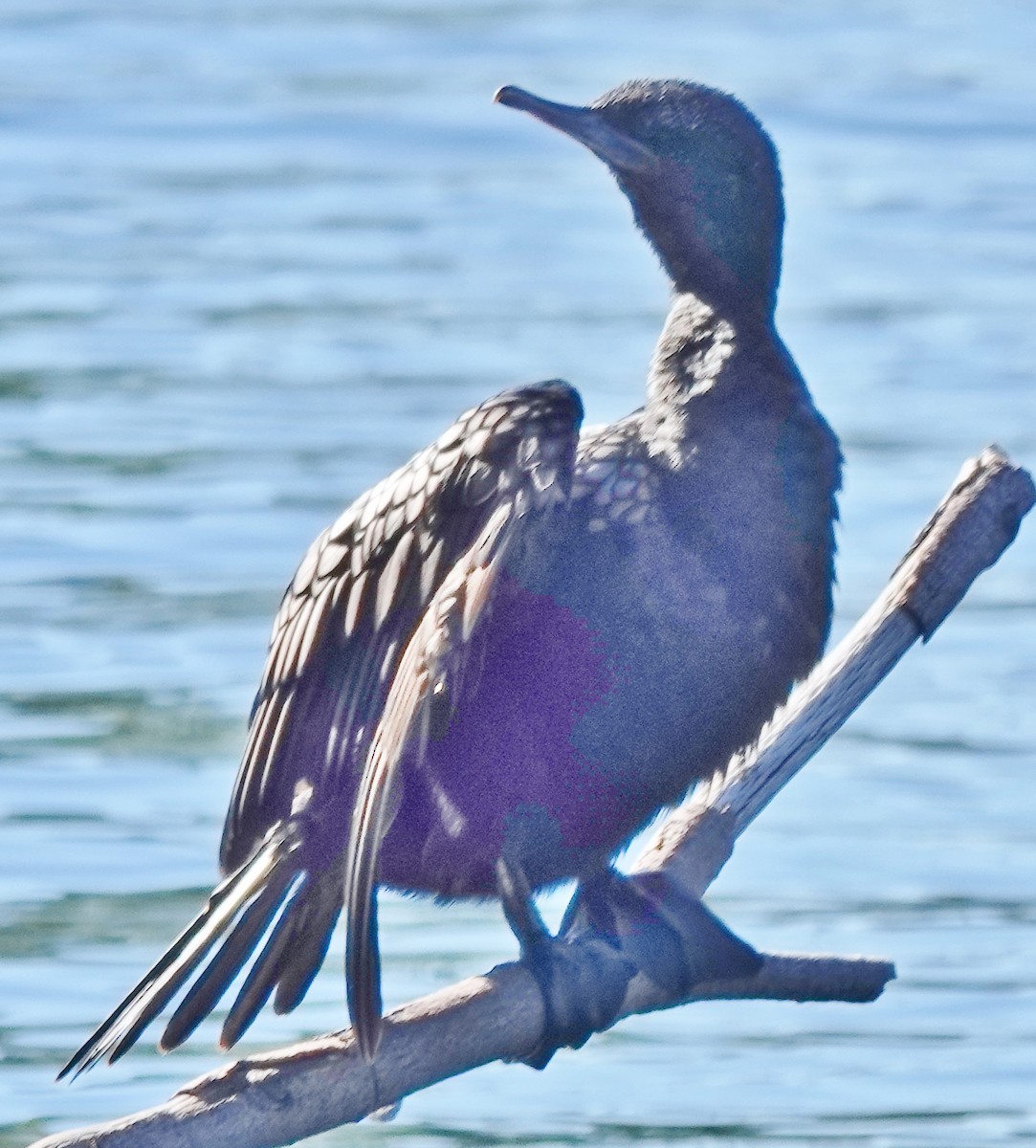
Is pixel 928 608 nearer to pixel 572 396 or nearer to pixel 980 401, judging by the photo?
pixel 572 396

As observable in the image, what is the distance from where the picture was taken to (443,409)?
10.1m

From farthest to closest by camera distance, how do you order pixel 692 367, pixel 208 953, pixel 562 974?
pixel 692 367 < pixel 208 953 < pixel 562 974

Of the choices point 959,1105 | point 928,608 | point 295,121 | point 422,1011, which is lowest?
point 959,1105

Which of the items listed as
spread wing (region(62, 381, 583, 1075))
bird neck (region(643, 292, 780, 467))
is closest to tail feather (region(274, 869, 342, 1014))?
spread wing (region(62, 381, 583, 1075))

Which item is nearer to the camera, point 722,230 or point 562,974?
point 562,974

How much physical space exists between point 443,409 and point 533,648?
6.00 meters

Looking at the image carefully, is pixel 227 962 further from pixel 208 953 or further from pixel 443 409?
pixel 443 409

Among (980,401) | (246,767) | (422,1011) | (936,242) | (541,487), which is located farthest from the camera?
(936,242)

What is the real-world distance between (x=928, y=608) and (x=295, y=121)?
1015cm

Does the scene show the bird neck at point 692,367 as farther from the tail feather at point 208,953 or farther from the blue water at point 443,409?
the blue water at point 443,409

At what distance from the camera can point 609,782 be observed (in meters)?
4.23

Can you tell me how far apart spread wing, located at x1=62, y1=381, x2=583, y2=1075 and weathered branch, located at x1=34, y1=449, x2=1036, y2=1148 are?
0.38m

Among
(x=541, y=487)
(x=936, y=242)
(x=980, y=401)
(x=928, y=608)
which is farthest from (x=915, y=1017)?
(x=936, y=242)

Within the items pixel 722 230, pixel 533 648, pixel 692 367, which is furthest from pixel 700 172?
pixel 533 648
